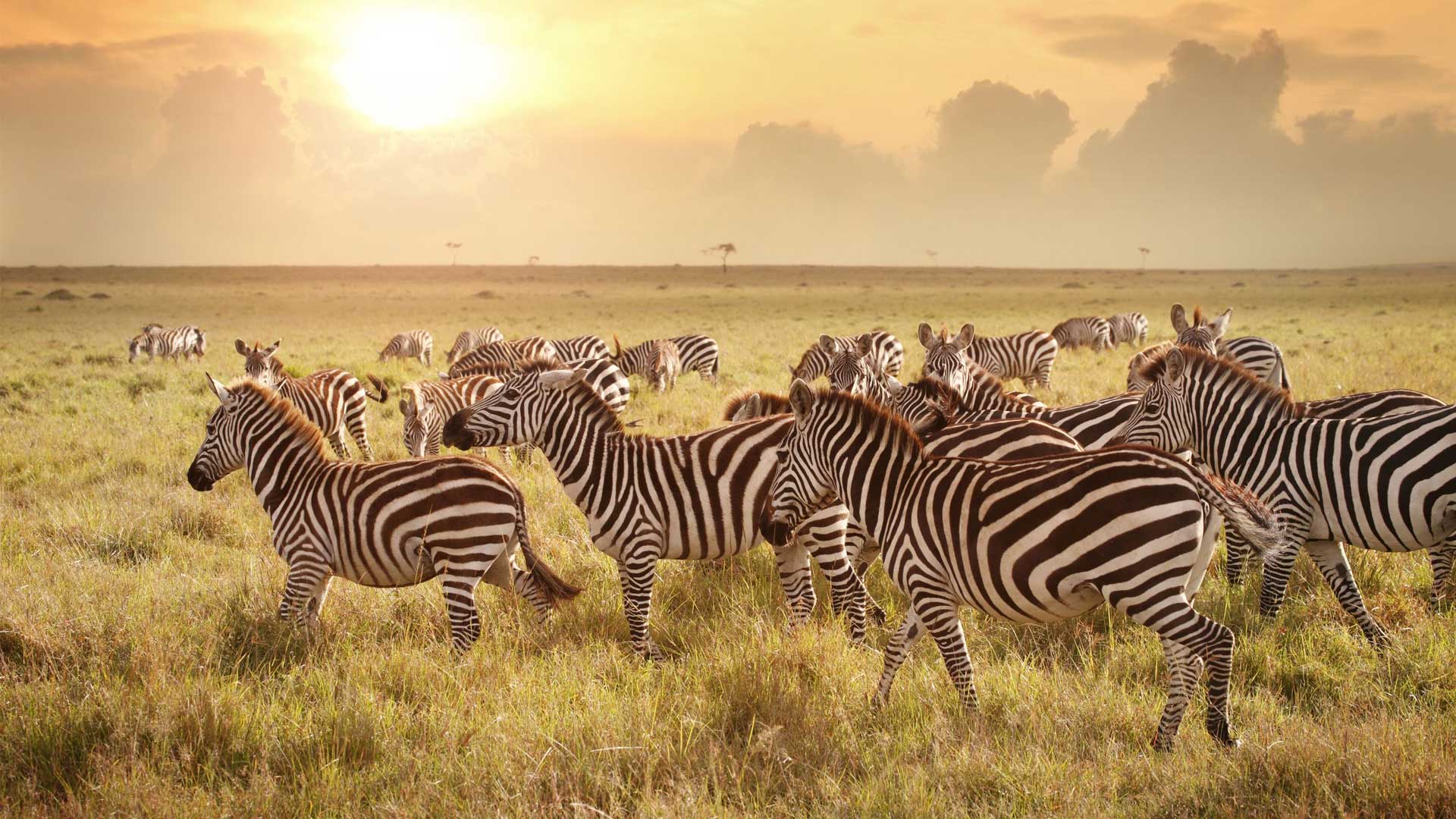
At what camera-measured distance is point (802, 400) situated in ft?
19.0

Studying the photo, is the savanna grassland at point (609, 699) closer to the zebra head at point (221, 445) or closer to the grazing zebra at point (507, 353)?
the zebra head at point (221, 445)

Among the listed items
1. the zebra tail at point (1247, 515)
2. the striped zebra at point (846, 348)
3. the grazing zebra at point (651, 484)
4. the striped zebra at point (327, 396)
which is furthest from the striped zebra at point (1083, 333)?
the zebra tail at point (1247, 515)

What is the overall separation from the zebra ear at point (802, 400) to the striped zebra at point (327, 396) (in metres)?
8.60

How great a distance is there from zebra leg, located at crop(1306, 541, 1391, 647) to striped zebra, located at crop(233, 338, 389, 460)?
1105 cm

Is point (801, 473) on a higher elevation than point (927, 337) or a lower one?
lower

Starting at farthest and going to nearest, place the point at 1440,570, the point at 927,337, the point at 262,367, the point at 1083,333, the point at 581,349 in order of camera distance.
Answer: the point at 1083,333
the point at 581,349
the point at 927,337
the point at 262,367
the point at 1440,570

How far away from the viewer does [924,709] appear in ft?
17.1

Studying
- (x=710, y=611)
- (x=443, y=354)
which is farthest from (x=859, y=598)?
(x=443, y=354)

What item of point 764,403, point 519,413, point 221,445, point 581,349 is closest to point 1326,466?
point 764,403

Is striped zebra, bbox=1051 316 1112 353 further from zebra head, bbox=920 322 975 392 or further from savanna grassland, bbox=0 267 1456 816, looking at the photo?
savanna grassland, bbox=0 267 1456 816

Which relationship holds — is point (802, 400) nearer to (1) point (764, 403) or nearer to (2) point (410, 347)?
(1) point (764, 403)

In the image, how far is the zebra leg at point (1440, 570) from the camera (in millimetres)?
6586

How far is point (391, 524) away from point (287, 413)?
157 cm

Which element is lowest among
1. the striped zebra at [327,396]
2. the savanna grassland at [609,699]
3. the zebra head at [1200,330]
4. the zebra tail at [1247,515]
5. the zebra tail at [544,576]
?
the savanna grassland at [609,699]
